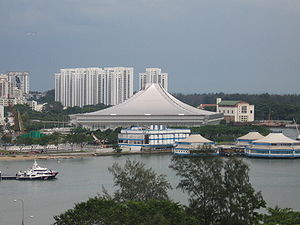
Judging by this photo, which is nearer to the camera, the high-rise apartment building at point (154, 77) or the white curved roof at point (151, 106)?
the white curved roof at point (151, 106)

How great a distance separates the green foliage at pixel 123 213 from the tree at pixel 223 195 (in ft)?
1.96

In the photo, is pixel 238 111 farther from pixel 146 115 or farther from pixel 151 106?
pixel 146 115

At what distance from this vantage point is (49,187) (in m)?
16.4

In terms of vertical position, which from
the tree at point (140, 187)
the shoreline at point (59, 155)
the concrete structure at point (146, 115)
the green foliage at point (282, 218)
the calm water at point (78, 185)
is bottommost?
the calm water at point (78, 185)

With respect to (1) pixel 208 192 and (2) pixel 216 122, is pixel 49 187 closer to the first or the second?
(1) pixel 208 192

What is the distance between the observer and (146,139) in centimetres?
2673

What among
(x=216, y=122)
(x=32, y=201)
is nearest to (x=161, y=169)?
(x=32, y=201)

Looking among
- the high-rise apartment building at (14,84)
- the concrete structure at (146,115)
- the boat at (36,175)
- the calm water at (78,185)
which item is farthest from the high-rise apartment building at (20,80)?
the boat at (36,175)

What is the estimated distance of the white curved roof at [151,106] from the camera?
35.1m

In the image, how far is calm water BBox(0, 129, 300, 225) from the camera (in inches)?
525

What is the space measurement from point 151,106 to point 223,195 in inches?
1017

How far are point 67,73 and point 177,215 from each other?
163 ft

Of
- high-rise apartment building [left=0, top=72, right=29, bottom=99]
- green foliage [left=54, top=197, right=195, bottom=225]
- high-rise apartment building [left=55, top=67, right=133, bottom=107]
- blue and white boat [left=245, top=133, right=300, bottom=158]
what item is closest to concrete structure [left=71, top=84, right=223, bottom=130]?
blue and white boat [left=245, top=133, right=300, bottom=158]

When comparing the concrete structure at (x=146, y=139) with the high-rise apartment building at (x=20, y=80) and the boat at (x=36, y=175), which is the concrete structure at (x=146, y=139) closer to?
the boat at (x=36, y=175)
